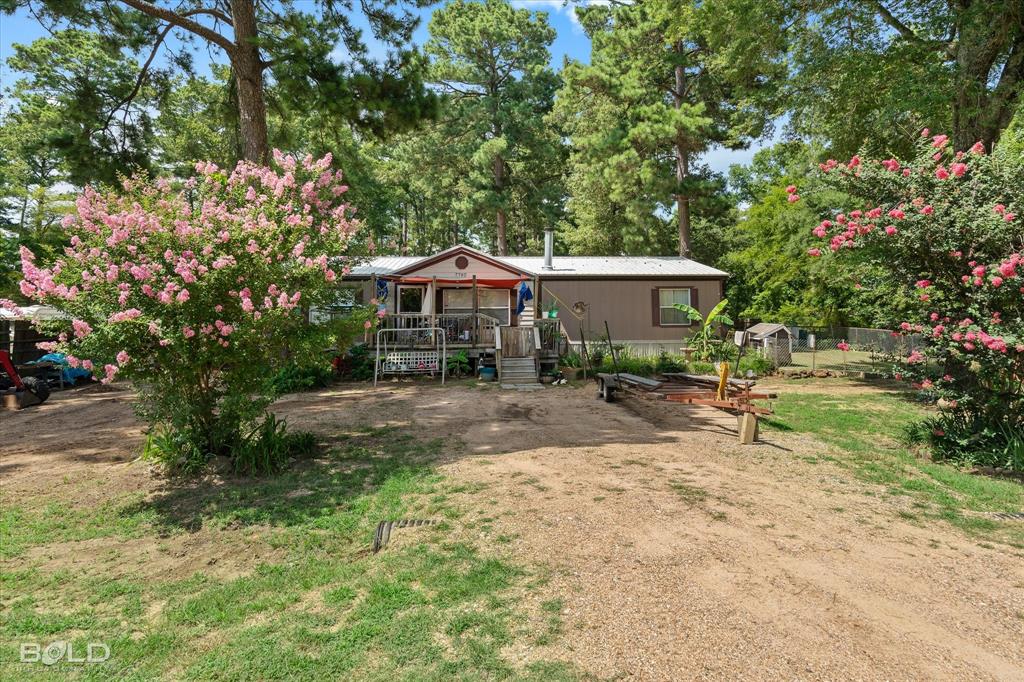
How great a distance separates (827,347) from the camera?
18.8 meters

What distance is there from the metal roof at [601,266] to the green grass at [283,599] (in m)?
13.0

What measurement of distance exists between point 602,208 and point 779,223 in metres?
9.25

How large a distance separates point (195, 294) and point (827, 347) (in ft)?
65.8

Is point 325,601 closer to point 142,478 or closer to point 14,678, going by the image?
point 14,678

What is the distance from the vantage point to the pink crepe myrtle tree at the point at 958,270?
605 centimetres

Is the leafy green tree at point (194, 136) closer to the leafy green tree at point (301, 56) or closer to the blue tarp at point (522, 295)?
the leafy green tree at point (301, 56)

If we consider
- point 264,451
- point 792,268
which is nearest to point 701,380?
point 264,451

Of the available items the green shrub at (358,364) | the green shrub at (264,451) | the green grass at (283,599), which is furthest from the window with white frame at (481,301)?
the green grass at (283,599)

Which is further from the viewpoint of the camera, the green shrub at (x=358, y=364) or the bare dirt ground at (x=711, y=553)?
the green shrub at (x=358, y=364)

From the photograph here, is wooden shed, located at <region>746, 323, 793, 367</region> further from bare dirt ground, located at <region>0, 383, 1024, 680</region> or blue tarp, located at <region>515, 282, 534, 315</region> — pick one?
bare dirt ground, located at <region>0, 383, 1024, 680</region>

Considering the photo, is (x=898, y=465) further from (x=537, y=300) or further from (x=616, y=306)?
(x=616, y=306)

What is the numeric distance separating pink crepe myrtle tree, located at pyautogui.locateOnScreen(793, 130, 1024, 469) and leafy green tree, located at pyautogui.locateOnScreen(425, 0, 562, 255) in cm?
2281

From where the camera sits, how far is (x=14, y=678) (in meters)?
2.63

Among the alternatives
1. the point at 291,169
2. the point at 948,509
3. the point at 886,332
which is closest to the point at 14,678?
the point at 291,169
